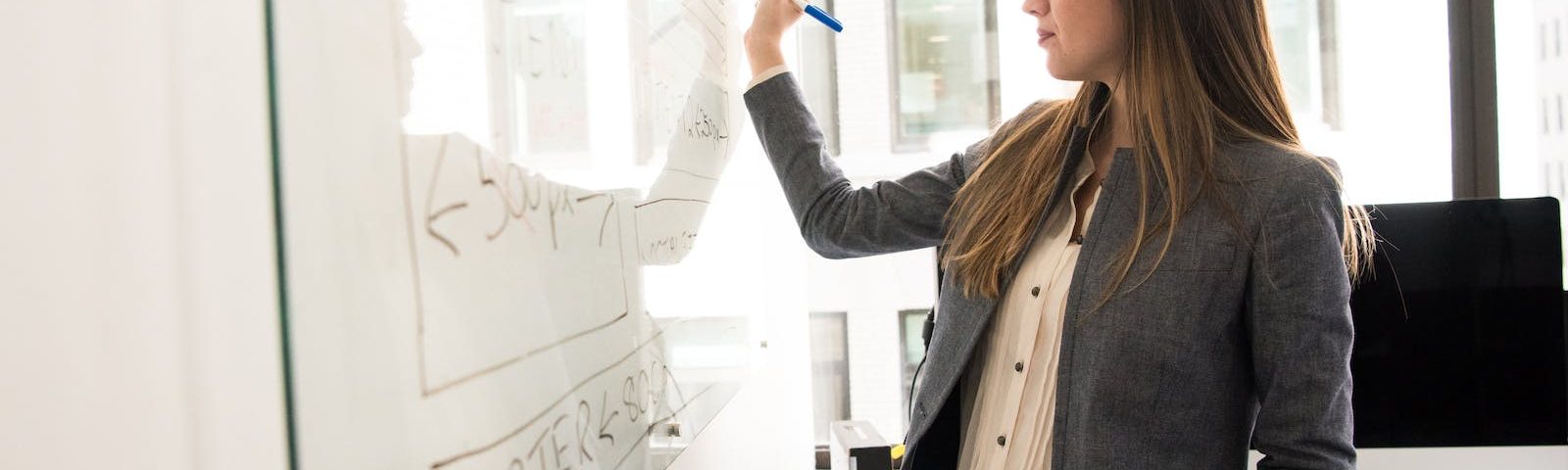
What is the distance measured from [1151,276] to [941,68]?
145 centimetres

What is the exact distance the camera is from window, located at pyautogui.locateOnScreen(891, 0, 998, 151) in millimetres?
2391

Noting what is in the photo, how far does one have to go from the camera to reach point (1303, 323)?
0.97 metres

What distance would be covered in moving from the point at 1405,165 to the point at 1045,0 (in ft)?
5.17

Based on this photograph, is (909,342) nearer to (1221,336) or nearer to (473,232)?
(1221,336)

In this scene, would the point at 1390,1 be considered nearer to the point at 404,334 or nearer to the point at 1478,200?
the point at 1478,200

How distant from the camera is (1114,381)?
1031 mm

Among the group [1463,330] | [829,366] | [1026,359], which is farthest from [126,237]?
[829,366]

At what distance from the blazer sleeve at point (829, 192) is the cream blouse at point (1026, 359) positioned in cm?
19

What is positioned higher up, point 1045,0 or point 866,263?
point 1045,0

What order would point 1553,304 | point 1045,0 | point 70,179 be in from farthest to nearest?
point 1553,304 → point 1045,0 → point 70,179

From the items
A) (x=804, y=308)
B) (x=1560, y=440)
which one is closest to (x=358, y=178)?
(x=804, y=308)

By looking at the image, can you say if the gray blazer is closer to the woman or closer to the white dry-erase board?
the woman

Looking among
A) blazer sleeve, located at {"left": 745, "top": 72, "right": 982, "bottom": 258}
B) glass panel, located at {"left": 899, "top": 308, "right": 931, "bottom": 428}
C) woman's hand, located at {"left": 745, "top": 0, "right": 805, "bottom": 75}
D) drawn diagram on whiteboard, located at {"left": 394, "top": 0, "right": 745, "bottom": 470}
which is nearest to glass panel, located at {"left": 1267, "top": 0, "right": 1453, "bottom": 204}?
glass panel, located at {"left": 899, "top": 308, "right": 931, "bottom": 428}

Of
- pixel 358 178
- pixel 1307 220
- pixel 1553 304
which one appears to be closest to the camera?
pixel 358 178
